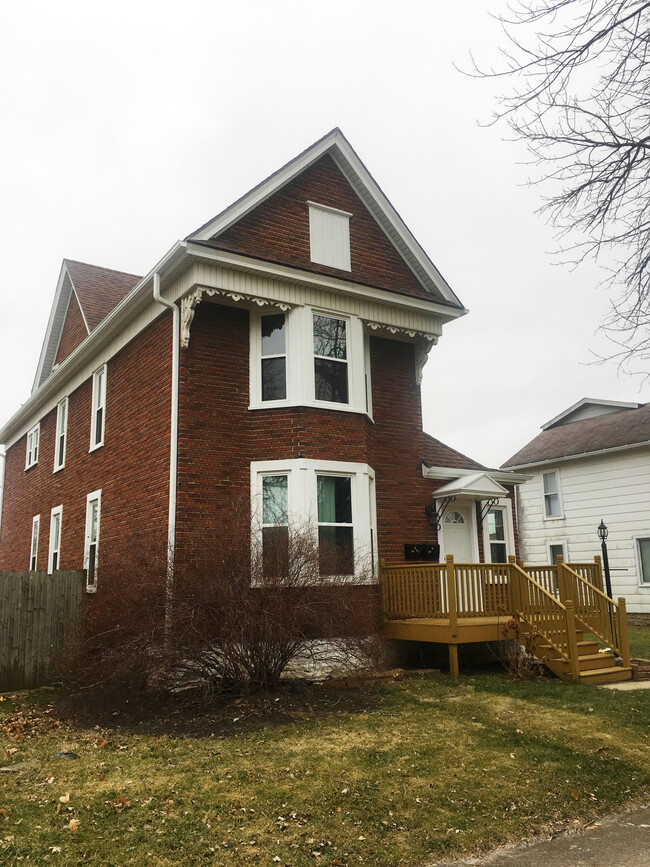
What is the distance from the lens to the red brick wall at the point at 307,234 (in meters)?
13.4

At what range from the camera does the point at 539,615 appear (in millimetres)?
11789

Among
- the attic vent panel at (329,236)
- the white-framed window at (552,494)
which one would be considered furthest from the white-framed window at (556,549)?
the attic vent panel at (329,236)

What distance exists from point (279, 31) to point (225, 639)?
25.3 feet

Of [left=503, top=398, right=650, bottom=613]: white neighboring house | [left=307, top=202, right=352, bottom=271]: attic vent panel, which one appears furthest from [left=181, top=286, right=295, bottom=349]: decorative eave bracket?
[left=503, top=398, right=650, bottom=613]: white neighboring house

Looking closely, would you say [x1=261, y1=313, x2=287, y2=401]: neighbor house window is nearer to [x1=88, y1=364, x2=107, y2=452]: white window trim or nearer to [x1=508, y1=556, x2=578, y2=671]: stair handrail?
[x1=88, y1=364, x2=107, y2=452]: white window trim

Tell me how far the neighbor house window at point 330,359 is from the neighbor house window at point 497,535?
5344mm

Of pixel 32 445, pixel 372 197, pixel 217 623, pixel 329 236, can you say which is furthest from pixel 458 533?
pixel 32 445

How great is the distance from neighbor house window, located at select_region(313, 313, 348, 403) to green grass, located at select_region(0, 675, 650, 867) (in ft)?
20.3

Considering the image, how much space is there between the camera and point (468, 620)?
12.2 metres

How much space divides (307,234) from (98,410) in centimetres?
658

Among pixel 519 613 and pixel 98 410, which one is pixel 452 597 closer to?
pixel 519 613

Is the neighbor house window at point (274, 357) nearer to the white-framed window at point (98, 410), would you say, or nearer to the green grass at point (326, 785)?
the white-framed window at point (98, 410)

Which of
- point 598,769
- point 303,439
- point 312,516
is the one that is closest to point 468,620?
point 312,516

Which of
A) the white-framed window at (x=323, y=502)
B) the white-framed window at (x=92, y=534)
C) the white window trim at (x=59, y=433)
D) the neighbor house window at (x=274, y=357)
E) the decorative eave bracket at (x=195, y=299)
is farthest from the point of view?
the white window trim at (x=59, y=433)
